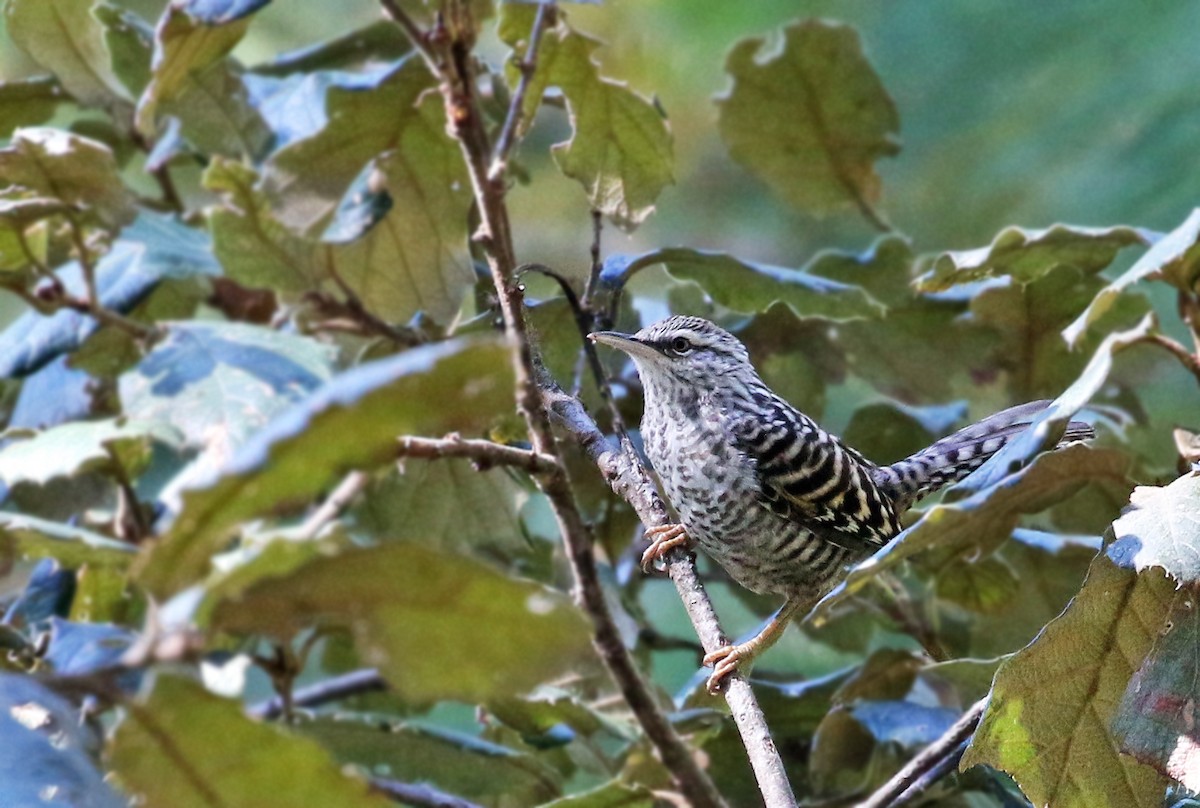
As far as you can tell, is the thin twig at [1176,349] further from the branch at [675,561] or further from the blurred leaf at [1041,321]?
the branch at [675,561]

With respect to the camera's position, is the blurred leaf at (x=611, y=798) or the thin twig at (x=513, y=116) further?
the blurred leaf at (x=611, y=798)

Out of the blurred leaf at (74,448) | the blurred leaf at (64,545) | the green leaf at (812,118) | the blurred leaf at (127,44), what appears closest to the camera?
the blurred leaf at (64,545)

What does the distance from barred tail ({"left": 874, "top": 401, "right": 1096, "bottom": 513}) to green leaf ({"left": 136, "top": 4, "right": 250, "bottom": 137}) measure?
4.54ft

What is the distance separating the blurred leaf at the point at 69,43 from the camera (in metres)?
2.62

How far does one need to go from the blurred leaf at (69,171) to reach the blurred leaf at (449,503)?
0.67 m

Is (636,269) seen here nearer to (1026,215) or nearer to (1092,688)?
(1092,688)

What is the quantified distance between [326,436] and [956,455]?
1.81 metres

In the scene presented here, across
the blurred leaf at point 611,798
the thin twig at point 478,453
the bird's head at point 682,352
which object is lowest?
the blurred leaf at point 611,798

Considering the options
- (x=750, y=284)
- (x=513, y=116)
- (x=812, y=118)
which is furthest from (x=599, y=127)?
(x=812, y=118)

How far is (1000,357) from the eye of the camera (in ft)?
8.38

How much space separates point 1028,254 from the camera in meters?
2.07

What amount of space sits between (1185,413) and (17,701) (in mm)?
2501

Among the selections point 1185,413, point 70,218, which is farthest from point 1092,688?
point 70,218

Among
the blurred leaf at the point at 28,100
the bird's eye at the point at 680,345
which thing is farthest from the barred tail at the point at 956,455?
the blurred leaf at the point at 28,100
